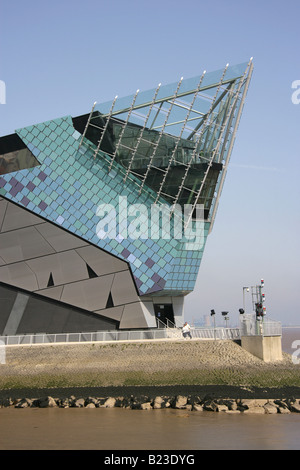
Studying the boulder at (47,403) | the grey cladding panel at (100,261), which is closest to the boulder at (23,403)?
the boulder at (47,403)

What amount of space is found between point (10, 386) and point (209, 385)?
12.8 m

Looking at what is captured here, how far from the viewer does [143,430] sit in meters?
25.5

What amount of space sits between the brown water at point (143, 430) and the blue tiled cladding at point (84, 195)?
1935 cm

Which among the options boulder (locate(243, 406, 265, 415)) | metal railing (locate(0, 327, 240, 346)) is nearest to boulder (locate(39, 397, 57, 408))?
boulder (locate(243, 406, 265, 415))

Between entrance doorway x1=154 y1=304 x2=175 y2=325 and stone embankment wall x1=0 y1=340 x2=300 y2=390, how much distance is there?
10396mm

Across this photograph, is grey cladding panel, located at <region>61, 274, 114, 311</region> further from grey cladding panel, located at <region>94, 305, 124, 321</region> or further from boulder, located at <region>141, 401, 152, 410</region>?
boulder, located at <region>141, 401, 152, 410</region>

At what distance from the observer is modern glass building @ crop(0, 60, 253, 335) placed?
49531 mm

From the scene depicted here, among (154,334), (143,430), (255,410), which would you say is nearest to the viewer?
(143,430)

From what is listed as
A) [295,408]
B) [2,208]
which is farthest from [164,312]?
[295,408]

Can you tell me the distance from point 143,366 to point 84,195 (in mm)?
15949

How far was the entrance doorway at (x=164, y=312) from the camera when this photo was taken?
5322 centimetres

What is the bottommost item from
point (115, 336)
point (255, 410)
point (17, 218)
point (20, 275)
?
point (255, 410)

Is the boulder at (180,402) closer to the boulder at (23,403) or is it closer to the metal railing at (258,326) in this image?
the boulder at (23,403)

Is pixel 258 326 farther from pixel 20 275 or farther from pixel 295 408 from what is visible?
pixel 20 275
